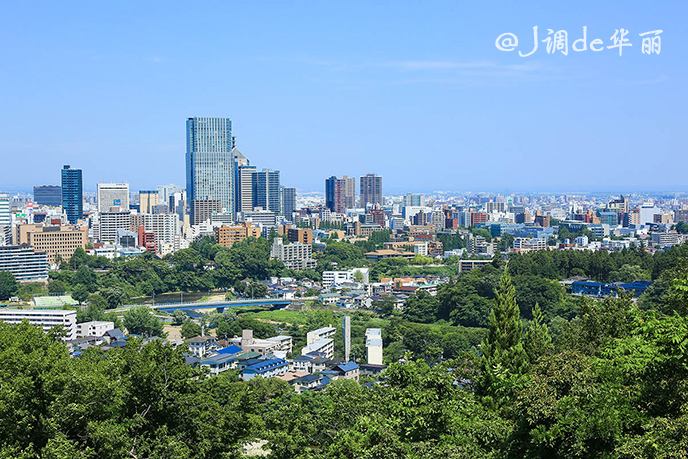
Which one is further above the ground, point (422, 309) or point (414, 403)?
point (414, 403)

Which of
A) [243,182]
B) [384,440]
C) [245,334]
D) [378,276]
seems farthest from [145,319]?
[243,182]

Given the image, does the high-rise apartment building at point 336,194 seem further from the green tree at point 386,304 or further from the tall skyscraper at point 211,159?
the green tree at point 386,304

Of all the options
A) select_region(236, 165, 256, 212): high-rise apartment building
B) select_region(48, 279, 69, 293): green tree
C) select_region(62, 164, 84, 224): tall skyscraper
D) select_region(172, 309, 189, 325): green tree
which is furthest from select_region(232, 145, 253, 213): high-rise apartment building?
select_region(172, 309, 189, 325): green tree

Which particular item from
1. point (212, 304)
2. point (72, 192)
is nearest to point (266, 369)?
point (212, 304)

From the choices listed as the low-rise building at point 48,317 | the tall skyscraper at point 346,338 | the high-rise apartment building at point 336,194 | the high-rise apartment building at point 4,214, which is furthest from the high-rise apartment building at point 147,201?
the tall skyscraper at point 346,338

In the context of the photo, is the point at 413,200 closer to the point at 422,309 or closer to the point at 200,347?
the point at 422,309

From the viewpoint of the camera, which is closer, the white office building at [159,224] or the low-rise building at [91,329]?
the low-rise building at [91,329]
